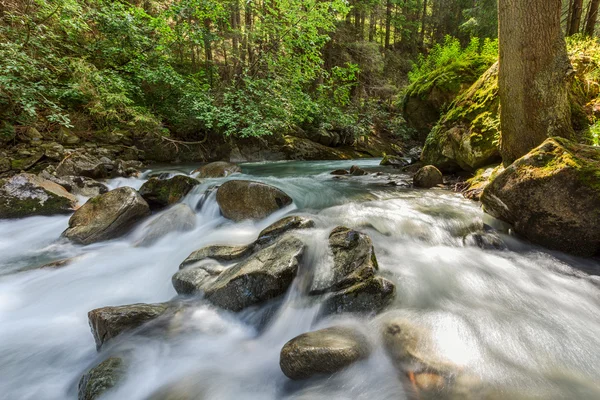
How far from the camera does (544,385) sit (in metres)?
1.89

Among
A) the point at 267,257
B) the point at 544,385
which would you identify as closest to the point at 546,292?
the point at 544,385

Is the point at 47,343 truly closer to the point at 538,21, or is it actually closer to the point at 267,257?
the point at 267,257

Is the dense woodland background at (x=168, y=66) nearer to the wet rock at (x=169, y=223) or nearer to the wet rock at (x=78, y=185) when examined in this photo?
the wet rock at (x=78, y=185)

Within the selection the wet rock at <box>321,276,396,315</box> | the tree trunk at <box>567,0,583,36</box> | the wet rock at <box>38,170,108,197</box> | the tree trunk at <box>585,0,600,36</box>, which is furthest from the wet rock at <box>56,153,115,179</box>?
the tree trunk at <box>585,0,600,36</box>

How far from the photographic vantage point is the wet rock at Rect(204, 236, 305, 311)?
2922mm

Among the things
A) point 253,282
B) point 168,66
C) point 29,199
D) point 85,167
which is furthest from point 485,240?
point 168,66

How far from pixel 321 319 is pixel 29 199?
247 inches

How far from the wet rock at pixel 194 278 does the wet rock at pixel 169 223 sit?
176 centimetres

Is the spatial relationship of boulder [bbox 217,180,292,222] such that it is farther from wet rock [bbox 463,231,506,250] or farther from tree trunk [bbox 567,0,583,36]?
tree trunk [bbox 567,0,583,36]

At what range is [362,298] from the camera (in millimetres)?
2707

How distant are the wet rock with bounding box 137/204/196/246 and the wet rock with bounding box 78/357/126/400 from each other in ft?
9.48

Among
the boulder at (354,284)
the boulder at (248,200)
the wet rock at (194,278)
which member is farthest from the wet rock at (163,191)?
the boulder at (354,284)

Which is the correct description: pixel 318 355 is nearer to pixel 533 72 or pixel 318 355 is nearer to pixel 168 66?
pixel 533 72

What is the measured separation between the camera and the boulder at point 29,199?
542cm
